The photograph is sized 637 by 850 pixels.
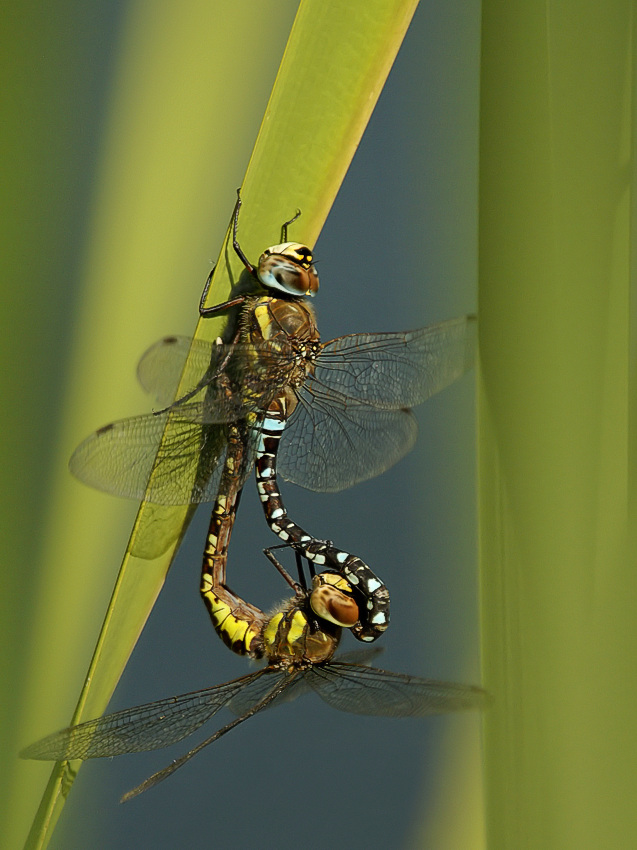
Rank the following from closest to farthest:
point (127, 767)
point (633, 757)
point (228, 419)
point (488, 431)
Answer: point (633, 757) → point (488, 431) → point (228, 419) → point (127, 767)

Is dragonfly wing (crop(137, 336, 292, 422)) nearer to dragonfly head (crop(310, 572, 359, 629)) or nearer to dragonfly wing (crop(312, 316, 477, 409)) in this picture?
dragonfly wing (crop(312, 316, 477, 409))

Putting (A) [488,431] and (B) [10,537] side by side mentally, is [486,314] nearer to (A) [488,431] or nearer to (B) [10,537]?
(A) [488,431]

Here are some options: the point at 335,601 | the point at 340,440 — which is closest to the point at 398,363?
the point at 340,440

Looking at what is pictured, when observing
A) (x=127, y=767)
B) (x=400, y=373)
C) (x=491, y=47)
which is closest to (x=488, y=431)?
(x=491, y=47)

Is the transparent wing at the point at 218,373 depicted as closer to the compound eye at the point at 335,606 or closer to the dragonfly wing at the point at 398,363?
the dragonfly wing at the point at 398,363

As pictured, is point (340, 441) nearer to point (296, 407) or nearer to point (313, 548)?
point (296, 407)

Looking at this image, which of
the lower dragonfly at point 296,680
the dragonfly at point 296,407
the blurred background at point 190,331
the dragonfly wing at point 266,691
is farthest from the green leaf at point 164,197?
the dragonfly wing at point 266,691
